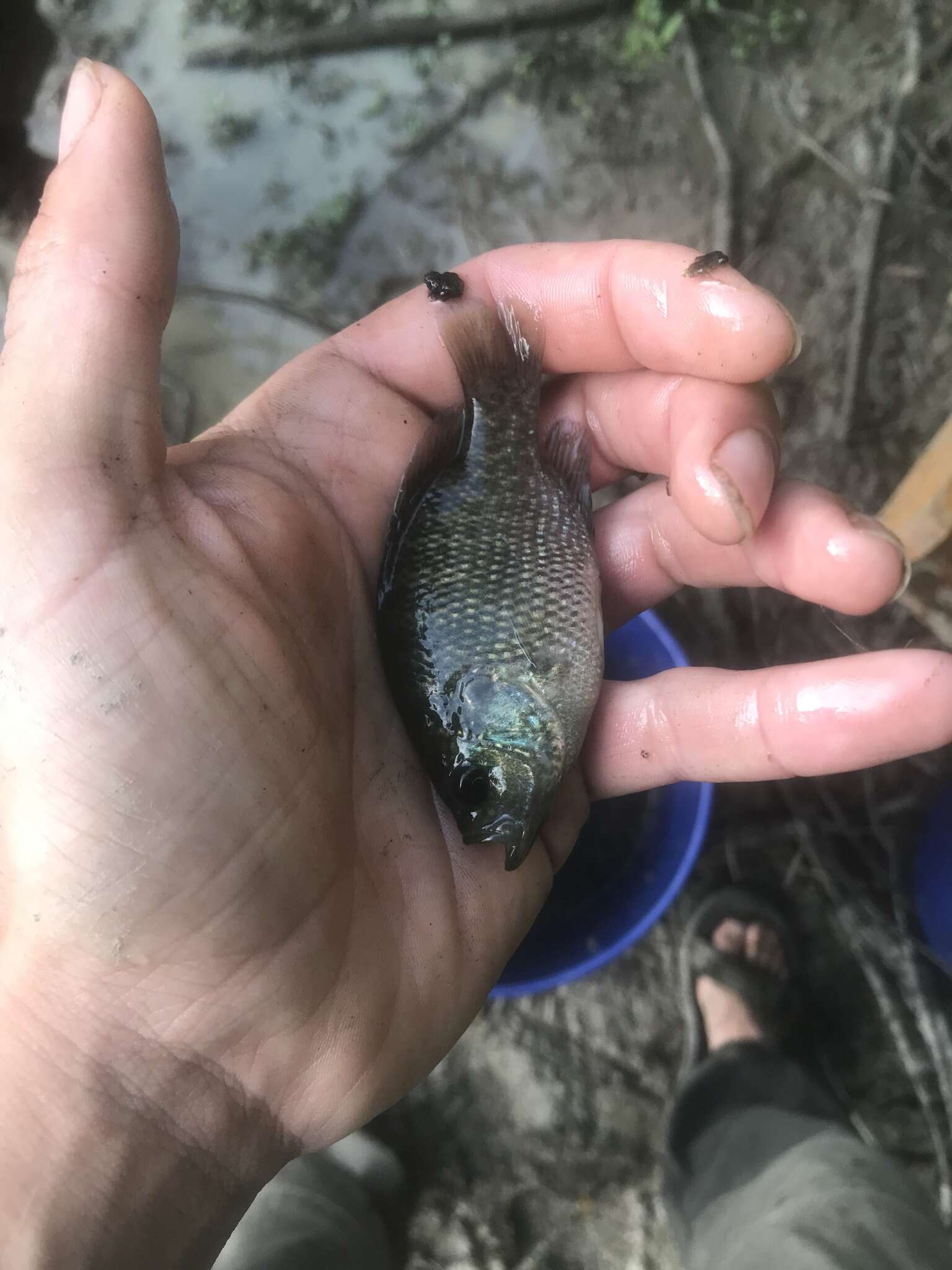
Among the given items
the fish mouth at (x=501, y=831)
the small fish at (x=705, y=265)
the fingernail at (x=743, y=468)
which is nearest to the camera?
the fingernail at (x=743, y=468)

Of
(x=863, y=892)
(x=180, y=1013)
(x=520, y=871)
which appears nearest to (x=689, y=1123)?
(x=863, y=892)

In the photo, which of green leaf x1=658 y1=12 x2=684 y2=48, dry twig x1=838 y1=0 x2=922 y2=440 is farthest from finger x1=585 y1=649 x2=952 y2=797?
green leaf x1=658 y1=12 x2=684 y2=48

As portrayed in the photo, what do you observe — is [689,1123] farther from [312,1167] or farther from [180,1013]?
[180,1013]

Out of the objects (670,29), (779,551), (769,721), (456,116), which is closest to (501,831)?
(769,721)

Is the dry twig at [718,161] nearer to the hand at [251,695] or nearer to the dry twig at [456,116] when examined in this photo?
the dry twig at [456,116]

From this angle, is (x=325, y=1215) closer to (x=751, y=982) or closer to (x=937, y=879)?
(x=751, y=982)

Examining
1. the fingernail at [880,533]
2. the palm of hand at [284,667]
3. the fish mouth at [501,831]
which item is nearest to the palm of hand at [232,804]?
the palm of hand at [284,667]
